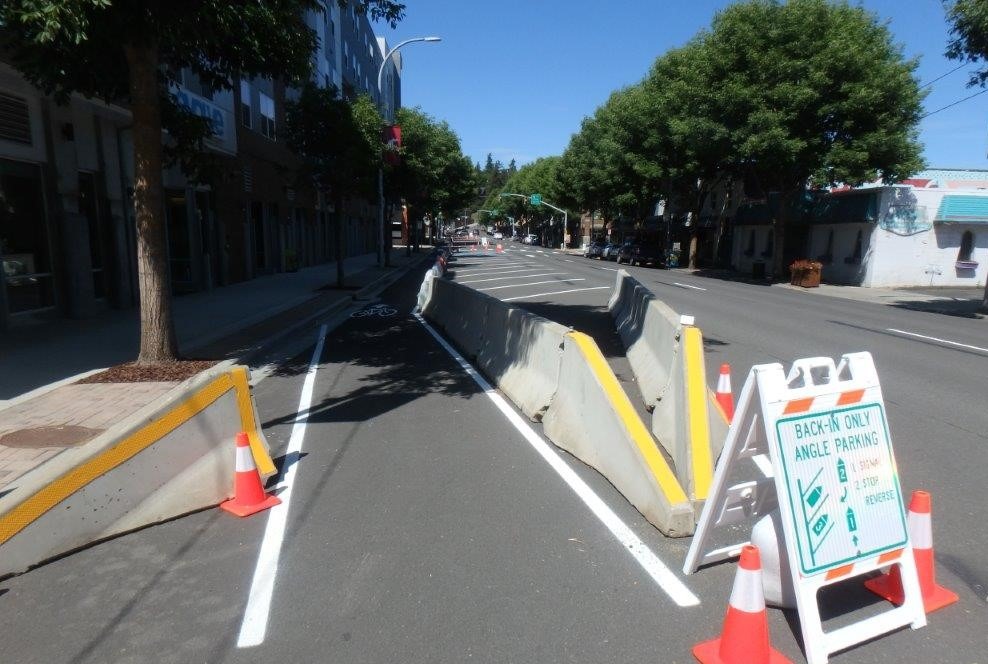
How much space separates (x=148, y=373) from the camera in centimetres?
856

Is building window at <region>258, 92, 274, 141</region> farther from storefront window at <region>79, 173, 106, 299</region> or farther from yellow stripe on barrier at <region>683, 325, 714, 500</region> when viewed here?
yellow stripe on barrier at <region>683, 325, 714, 500</region>

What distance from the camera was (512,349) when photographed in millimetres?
8133

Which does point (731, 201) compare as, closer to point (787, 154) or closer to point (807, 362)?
point (787, 154)

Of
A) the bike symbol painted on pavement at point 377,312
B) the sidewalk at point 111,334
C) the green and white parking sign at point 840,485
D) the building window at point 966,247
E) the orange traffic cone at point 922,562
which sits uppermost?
the building window at point 966,247

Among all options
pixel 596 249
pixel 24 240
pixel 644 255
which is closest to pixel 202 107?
pixel 24 240

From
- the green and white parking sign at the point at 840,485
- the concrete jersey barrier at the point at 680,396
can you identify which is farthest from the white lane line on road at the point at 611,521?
the green and white parking sign at the point at 840,485

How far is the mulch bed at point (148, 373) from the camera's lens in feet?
27.4

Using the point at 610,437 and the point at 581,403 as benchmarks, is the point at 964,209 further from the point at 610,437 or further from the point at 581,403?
the point at 610,437

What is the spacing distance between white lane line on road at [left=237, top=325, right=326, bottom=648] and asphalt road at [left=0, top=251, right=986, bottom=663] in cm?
2

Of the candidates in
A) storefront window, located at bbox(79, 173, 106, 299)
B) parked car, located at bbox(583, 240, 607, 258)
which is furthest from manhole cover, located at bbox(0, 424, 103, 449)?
parked car, located at bbox(583, 240, 607, 258)

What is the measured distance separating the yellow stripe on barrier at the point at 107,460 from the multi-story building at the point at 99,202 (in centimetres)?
659

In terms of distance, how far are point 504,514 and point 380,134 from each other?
2240 cm

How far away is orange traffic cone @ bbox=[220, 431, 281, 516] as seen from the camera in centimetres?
469

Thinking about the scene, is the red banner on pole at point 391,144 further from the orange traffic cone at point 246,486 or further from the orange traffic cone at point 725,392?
the orange traffic cone at point 246,486
